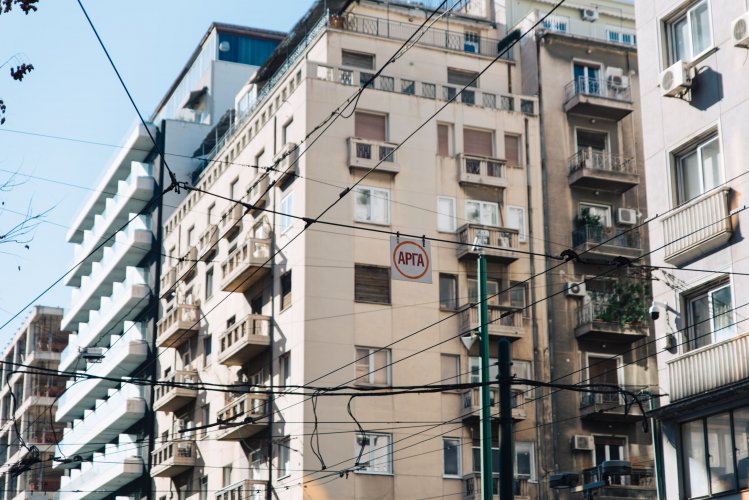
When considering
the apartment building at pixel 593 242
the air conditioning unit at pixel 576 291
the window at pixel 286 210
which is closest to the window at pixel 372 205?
the window at pixel 286 210

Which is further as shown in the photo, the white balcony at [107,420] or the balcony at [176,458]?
the white balcony at [107,420]

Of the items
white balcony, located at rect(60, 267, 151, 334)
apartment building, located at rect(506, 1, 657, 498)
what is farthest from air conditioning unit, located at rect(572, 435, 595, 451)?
white balcony, located at rect(60, 267, 151, 334)

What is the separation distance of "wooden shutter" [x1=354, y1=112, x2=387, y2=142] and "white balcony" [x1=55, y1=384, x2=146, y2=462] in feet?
69.2

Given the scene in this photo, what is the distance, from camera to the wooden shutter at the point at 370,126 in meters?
42.4

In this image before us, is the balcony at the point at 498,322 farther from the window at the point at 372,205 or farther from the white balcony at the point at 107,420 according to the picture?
the white balcony at the point at 107,420

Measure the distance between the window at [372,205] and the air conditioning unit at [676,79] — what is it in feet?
54.1

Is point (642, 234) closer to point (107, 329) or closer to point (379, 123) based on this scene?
point (379, 123)

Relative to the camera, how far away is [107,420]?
60.7 metres

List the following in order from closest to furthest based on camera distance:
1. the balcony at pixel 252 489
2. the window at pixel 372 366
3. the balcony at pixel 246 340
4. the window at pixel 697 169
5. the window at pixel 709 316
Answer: the window at pixel 709 316, the window at pixel 697 169, the window at pixel 372 366, the balcony at pixel 252 489, the balcony at pixel 246 340

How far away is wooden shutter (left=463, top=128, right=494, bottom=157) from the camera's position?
43656 mm

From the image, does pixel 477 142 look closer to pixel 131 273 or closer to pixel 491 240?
pixel 491 240

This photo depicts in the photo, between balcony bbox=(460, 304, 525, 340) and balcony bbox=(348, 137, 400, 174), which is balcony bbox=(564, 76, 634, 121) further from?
balcony bbox=(460, 304, 525, 340)

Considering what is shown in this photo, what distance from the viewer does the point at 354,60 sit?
44844 mm

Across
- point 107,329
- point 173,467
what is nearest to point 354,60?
point 173,467
